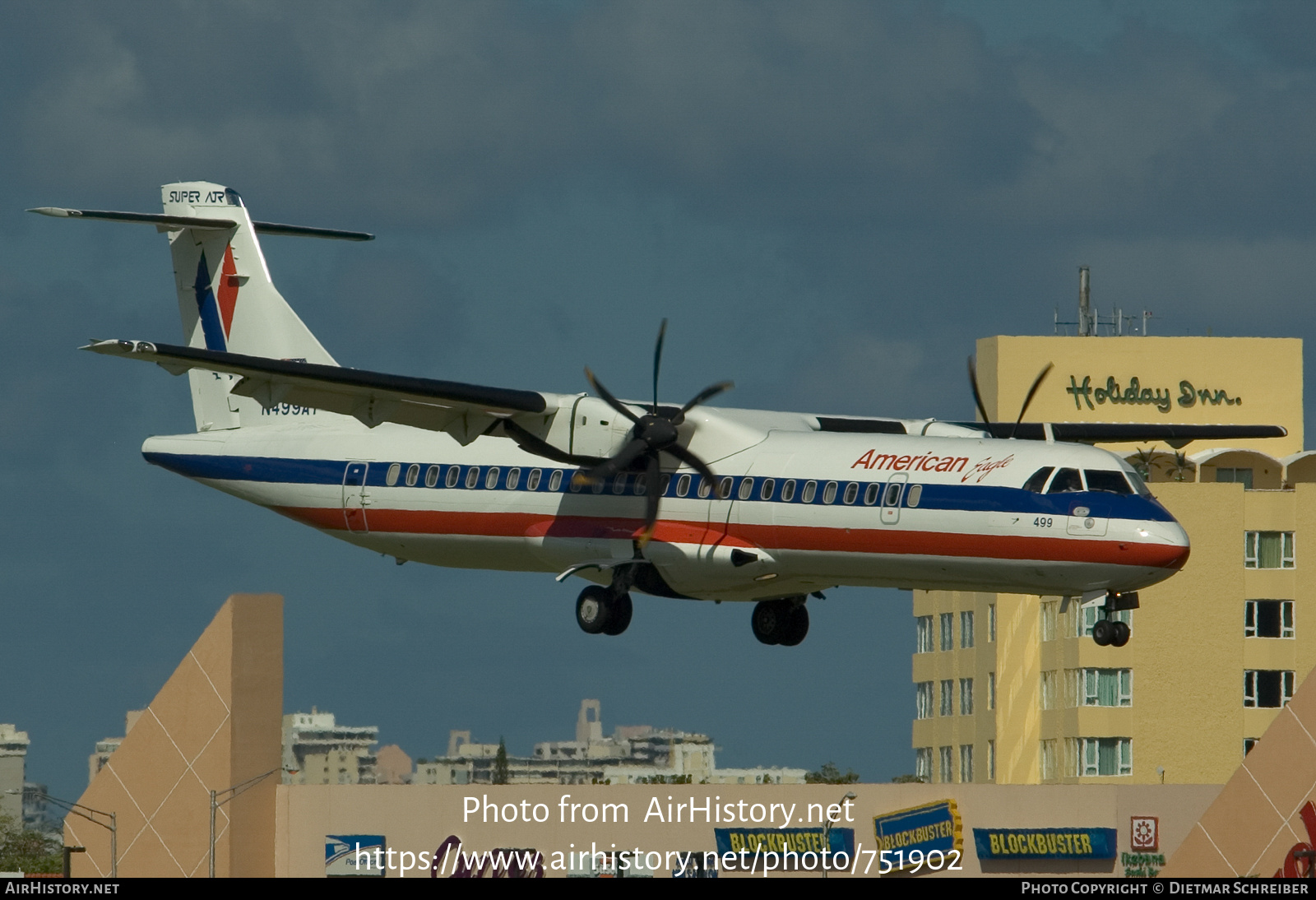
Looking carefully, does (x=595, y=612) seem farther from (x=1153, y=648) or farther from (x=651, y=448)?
(x=1153, y=648)

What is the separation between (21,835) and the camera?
11756 cm

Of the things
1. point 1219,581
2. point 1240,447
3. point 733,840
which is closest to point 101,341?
point 733,840

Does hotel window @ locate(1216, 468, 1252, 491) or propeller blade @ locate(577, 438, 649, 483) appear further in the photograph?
hotel window @ locate(1216, 468, 1252, 491)

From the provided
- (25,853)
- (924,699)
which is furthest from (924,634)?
(25,853)

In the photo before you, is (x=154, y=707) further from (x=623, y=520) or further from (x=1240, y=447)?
(x=1240, y=447)

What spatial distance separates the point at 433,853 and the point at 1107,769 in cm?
2712

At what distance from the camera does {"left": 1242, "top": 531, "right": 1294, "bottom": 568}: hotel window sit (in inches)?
3071

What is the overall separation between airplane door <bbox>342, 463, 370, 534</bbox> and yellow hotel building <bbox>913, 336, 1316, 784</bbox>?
39.1m

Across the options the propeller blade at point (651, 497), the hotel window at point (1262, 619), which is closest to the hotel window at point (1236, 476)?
the hotel window at point (1262, 619)

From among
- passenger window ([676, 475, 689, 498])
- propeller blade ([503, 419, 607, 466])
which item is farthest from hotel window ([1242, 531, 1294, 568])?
propeller blade ([503, 419, 607, 466])

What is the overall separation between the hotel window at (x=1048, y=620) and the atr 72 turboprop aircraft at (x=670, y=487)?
40185mm

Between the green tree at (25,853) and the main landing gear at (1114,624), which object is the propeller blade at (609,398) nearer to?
the main landing gear at (1114,624)

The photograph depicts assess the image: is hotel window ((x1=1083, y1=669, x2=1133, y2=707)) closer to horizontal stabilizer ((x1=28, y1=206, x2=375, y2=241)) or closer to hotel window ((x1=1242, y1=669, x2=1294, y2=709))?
hotel window ((x1=1242, y1=669, x2=1294, y2=709))

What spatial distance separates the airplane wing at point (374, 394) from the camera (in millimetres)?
34312
